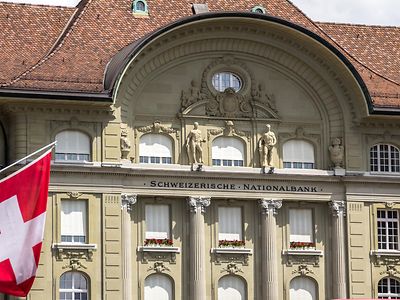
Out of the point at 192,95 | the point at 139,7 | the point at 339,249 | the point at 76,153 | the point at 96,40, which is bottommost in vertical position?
the point at 339,249

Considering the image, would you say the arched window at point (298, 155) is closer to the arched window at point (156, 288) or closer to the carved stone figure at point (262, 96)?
the carved stone figure at point (262, 96)

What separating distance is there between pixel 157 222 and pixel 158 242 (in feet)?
3.02

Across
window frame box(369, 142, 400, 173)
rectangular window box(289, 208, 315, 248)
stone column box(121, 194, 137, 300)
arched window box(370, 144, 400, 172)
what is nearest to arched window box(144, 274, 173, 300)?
stone column box(121, 194, 137, 300)

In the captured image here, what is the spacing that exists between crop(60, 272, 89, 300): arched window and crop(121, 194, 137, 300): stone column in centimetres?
181

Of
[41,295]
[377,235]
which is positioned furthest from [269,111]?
[41,295]

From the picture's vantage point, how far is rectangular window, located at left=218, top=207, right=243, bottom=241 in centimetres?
8519

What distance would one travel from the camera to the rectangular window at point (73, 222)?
82.6 m

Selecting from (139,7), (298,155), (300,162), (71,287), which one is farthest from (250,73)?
(71,287)

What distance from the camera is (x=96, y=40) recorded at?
3406 inches

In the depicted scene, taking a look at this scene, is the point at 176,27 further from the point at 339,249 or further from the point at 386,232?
the point at 386,232

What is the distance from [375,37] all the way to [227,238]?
47.5 feet

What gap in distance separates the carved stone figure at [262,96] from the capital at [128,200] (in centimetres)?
728

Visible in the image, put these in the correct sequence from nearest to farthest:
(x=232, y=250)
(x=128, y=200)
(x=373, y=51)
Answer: (x=128, y=200), (x=232, y=250), (x=373, y=51)

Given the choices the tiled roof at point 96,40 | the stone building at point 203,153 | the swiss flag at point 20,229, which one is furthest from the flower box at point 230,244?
the swiss flag at point 20,229
